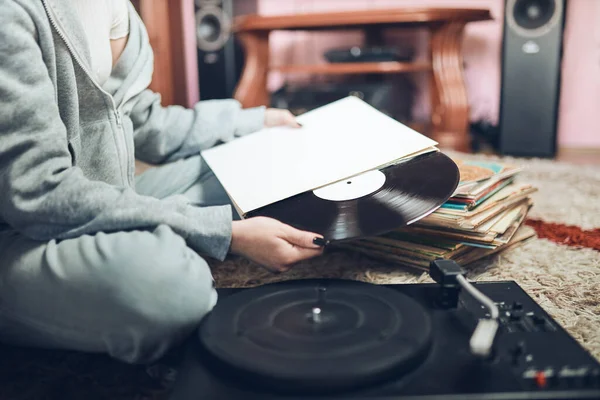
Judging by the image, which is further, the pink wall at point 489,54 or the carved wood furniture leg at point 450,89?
the pink wall at point 489,54

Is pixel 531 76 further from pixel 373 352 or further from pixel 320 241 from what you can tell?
pixel 373 352

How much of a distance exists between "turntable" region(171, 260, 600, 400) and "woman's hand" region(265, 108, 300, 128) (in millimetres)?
478

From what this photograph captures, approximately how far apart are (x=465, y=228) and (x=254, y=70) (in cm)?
159

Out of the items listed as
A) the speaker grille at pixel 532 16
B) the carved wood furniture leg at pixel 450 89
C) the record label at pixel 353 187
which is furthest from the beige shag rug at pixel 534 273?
the speaker grille at pixel 532 16

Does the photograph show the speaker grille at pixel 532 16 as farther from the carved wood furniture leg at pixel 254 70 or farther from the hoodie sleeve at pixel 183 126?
the hoodie sleeve at pixel 183 126

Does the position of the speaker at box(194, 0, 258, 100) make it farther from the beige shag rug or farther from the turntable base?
the turntable base

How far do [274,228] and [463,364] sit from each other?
0.28 meters

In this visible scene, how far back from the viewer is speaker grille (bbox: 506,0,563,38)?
6.53 ft

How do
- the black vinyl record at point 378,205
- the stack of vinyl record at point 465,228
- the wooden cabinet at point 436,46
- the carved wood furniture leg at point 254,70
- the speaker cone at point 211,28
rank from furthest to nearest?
the speaker cone at point 211,28, the carved wood furniture leg at point 254,70, the wooden cabinet at point 436,46, the stack of vinyl record at point 465,228, the black vinyl record at point 378,205

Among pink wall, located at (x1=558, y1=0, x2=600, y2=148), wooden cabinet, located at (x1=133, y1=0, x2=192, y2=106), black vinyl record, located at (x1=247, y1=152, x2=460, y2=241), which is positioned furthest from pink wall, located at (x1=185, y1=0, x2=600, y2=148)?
black vinyl record, located at (x1=247, y1=152, x2=460, y2=241)

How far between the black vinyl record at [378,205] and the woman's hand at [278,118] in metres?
0.27

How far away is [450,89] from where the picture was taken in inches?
80.1

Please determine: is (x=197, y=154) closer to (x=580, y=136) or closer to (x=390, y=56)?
(x=390, y=56)

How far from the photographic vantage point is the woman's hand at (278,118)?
40.0 inches
